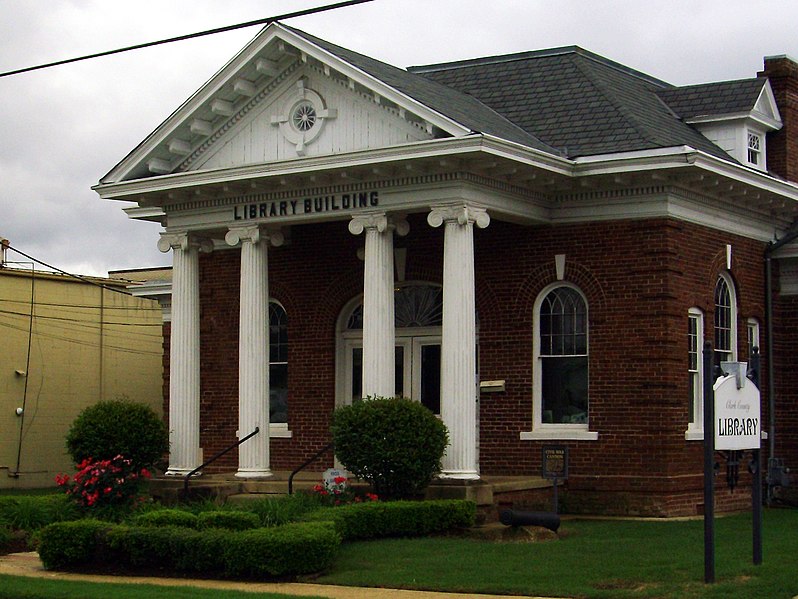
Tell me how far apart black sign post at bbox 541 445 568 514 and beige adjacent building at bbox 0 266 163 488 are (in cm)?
2008

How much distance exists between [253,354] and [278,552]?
747 cm

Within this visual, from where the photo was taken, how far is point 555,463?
69.1ft

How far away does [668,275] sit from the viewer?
70.9 feet

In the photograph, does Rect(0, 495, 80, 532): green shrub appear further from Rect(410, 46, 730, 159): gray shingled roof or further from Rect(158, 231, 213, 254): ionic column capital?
Rect(410, 46, 730, 159): gray shingled roof

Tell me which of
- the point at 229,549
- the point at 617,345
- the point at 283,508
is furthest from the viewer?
the point at 617,345

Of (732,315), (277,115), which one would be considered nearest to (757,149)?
(732,315)

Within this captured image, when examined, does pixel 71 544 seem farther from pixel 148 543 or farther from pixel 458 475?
pixel 458 475

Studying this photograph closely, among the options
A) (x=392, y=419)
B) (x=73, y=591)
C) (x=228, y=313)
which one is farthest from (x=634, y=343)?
(x=73, y=591)

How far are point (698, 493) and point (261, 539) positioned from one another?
916 cm

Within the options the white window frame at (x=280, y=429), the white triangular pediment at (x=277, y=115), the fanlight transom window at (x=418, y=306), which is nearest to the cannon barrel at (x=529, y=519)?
the white triangular pediment at (x=277, y=115)

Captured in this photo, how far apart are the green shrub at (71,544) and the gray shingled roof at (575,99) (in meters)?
9.87

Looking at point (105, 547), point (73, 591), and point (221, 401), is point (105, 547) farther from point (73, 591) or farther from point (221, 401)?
point (221, 401)

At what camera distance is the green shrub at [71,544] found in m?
16.5

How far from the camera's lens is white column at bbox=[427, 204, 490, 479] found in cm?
2038
